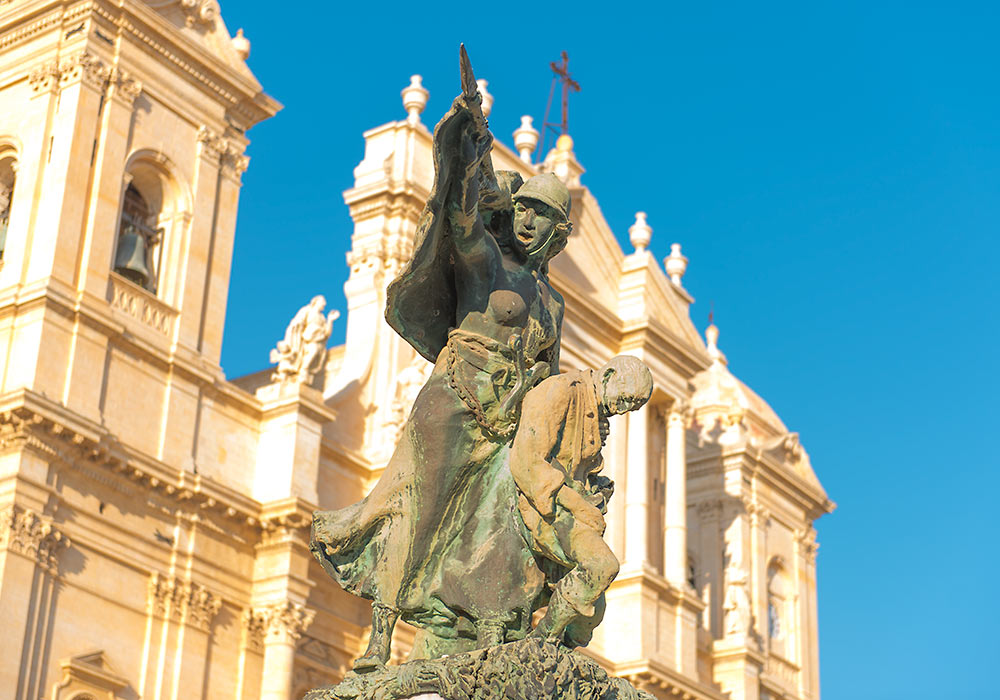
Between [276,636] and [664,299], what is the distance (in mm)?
11481

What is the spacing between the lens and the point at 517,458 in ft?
15.4

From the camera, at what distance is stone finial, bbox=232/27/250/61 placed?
2377 cm

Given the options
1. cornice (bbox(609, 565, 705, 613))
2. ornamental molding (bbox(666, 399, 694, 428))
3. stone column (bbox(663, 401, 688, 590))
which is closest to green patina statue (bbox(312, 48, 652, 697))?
cornice (bbox(609, 565, 705, 613))

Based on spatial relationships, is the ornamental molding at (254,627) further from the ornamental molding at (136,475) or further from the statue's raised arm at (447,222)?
the statue's raised arm at (447,222)

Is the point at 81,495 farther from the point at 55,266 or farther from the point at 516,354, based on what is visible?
the point at 516,354

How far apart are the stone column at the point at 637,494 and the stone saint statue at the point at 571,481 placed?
857 inches

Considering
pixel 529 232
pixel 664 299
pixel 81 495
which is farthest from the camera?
pixel 664 299

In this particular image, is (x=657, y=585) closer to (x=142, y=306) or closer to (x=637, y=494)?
(x=637, y=494)

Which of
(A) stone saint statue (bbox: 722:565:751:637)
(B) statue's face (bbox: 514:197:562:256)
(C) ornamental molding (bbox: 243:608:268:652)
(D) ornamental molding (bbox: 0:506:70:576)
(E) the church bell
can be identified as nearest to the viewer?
(B) statue's face (bbox: 514:197:562:256)

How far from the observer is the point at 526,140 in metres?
28.5

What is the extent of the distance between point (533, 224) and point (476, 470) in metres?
0.86

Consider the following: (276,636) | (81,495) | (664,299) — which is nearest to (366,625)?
(276,636)

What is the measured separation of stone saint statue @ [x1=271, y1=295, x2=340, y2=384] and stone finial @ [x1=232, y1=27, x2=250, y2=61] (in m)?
3.86

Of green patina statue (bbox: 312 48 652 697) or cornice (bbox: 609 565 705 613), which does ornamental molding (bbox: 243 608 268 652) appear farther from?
green patina statue (bbox: 312 48 652 697)
